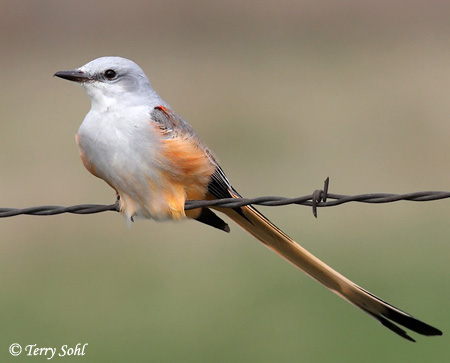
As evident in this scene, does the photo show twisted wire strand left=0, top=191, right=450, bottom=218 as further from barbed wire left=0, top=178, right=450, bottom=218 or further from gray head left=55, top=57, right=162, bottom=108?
gray head left=55, top=57, right=162, bottom=108

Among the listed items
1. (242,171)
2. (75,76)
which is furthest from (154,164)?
(242,171)

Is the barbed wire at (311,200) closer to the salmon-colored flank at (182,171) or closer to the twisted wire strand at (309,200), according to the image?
the twisted wire strand at (309,200)

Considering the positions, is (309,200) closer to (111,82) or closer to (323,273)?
(323,273)

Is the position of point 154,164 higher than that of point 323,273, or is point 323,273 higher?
point 154,164

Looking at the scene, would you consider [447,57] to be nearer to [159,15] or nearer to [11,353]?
[159,15]

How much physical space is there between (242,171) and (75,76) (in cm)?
737

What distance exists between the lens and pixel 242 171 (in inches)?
533

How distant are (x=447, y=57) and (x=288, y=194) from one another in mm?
6248

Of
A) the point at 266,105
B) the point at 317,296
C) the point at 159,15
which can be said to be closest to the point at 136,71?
the point at 317,296

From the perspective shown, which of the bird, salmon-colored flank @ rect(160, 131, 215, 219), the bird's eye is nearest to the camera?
the bird

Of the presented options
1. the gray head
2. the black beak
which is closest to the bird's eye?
the gray head

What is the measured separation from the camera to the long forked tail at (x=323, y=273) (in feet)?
19.5

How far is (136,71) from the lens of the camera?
6.46 metres

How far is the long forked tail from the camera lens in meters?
5.95
